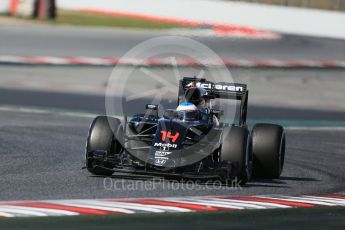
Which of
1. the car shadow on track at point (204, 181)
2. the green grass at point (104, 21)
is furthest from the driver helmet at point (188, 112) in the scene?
the green grass at point (104, 21)

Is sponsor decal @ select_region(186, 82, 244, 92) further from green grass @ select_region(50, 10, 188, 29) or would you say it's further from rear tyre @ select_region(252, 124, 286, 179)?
green grass @ select_region(50, 10, 188, 29)

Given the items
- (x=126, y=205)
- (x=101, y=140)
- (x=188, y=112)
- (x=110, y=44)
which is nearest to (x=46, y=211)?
(x=126, y=205)

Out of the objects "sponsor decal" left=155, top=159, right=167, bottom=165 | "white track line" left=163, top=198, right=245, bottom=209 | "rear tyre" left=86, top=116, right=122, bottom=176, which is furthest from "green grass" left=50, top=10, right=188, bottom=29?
"white track line" left=163, top=198, right=245, bottom=209

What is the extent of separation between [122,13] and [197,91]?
33524 mm

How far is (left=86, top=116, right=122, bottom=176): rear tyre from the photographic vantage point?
12.3 meters

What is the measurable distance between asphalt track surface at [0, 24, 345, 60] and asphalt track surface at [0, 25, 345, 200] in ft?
0.46

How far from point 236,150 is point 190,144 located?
0.60 metres

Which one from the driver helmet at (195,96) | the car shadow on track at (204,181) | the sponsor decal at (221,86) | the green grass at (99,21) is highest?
the green grass at (99,21)

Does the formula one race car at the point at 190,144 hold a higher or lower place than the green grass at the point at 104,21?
lower

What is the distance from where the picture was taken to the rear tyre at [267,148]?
12.9 m

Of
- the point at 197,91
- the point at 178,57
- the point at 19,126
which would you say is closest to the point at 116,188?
the point at 197,91

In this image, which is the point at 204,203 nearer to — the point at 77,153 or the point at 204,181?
the point at 204,181

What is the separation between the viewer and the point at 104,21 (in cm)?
4222

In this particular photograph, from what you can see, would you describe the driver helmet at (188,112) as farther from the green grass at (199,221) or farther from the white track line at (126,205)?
the green grass at (199,221)
